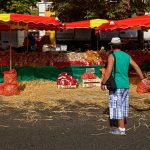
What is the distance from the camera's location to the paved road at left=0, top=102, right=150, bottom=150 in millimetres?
7020

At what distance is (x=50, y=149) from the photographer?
6.77 meters

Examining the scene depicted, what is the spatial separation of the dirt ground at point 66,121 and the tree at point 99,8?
14372mm

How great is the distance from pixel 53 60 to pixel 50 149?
862cm

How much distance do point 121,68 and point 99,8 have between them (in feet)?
67.4

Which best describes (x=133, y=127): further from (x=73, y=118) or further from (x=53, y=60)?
(x=53, y=60)

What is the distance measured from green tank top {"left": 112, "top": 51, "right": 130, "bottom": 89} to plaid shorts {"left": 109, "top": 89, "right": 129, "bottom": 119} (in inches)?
5.1

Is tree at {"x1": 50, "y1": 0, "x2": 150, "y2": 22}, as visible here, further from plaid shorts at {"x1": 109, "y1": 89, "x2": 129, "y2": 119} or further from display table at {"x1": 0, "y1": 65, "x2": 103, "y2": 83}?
plaid shorts at {"x1": 109, "y1": 89, "x2": 129, "y2": 119}

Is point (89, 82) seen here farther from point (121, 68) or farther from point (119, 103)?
point (121, 68)

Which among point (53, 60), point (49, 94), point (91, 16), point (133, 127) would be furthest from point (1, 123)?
point (91, 16)

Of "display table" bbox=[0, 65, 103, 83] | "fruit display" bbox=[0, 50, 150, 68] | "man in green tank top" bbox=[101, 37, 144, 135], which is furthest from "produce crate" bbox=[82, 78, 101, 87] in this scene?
"man in green tank top" bbox=[101, 37, 144, 135]

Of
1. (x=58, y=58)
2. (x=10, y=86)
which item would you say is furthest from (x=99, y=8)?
(x=10, y=86)

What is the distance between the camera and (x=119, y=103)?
7727 millimetres

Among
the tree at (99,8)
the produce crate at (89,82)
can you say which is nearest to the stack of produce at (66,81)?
the produce crate at (89,82)

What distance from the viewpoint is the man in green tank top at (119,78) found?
24.7 feet
